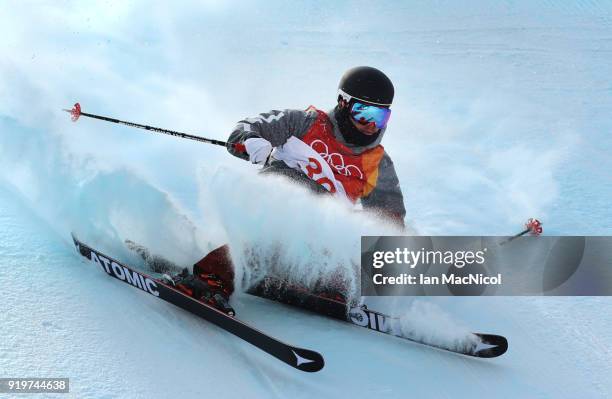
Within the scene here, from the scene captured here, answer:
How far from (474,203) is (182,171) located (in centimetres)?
289

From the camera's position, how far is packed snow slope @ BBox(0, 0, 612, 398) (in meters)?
3.86

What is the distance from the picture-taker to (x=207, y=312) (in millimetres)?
4094

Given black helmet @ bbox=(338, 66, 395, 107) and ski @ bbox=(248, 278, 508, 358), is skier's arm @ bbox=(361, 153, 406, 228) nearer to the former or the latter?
black helmet @ bbox=(338, 66, 395, 107)

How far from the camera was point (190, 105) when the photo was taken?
8562mm

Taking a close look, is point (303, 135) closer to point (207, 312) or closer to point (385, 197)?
point (385, 197)

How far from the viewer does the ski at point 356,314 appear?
14.0 ft

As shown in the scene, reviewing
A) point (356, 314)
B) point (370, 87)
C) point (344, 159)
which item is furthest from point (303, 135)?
point (356, 314)

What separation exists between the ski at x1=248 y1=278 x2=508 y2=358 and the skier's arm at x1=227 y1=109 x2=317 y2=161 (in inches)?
36.1

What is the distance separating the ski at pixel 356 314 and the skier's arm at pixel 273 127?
92 centimetres

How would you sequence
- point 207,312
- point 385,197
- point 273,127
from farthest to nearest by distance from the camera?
point 385,197 → point 273,127 → point 207,312

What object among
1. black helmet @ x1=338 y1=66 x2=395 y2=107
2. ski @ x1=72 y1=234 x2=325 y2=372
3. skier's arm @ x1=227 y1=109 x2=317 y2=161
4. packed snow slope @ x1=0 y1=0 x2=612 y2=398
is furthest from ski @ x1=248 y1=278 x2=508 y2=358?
black helmet @ x1=338 y1=66 x2=395 y2=107

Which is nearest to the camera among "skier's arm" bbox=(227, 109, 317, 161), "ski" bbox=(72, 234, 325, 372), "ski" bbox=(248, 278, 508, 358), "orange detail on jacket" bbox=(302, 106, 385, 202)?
"ski" bbox=(72, 234, 325, 372)

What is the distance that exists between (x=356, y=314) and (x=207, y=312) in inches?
38.7

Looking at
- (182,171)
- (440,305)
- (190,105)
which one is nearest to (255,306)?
(440,305)
